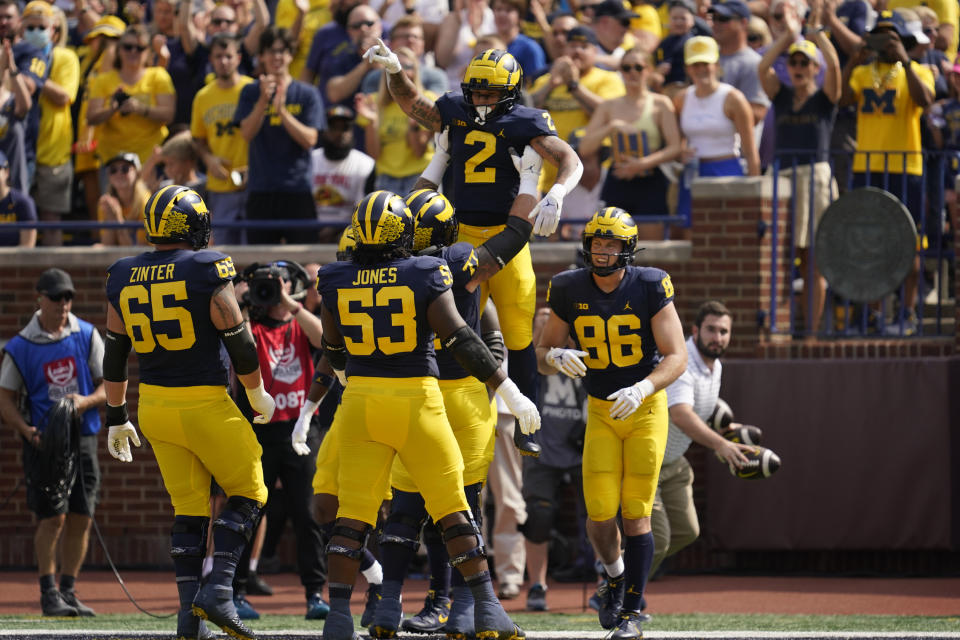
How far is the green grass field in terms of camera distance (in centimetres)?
984

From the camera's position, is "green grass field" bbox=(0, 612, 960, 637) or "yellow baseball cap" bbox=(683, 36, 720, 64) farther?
"yellow baseball cap" bbox=(683, 36, 720, 64)

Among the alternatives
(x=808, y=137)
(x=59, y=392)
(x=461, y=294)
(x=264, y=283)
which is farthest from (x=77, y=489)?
(x=808, y=137)

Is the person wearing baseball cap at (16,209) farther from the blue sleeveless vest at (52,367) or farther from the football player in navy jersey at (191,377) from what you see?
the football player in navy jersey at (191,377)

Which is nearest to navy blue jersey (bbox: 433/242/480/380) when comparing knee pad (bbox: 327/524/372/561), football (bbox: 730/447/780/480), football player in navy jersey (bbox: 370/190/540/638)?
football player in navy jersey (bbox: 370/190/540/638)

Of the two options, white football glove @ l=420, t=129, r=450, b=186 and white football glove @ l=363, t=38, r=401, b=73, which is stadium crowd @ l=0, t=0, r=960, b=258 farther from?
white football glove @ l=363, t=38, r=401, b=73

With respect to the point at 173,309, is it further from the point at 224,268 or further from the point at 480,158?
the point at 480,158

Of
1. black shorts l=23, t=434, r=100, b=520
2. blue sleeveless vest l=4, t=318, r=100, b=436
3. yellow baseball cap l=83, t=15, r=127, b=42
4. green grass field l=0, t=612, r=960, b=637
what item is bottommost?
green grass field l=0, t=612, r=960, b=637

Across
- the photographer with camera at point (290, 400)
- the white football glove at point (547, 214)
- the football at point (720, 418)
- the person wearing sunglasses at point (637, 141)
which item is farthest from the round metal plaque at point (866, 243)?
the white football glove at point (547, 214)

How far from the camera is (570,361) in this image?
913cm

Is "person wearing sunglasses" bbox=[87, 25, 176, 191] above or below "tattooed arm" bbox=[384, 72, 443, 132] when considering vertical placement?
above

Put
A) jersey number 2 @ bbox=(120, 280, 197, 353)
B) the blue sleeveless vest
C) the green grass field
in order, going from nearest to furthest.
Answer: jersey number 2 @ bbox=(120, 280, 197, 353)
the green grass field
the blue sleeveless vest

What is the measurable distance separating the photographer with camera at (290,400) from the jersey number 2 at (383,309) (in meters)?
2.76

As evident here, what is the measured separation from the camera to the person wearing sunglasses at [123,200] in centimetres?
1395

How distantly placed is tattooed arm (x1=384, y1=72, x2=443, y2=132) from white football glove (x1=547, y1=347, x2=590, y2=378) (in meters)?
1.48
